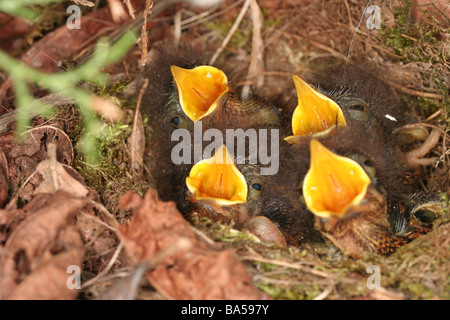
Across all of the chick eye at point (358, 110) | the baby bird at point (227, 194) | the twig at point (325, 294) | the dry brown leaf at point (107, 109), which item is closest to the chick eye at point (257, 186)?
the baby bird at point (227, 194)

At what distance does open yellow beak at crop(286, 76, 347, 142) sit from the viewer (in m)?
1.71

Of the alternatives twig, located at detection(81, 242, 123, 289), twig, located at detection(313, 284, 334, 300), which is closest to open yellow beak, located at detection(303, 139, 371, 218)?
twig, located at detection(313, 284, 334, 300)

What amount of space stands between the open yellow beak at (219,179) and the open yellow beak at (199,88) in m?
0.22

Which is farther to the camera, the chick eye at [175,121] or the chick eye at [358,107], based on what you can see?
the chick eye at [175,121]

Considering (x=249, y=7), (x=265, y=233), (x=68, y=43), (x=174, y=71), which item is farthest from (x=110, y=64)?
(x=265, y=233)

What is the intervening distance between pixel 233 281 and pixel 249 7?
5.65ft

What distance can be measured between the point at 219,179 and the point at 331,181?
0.46m

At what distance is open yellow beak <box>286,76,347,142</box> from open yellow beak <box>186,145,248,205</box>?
0.26 meters

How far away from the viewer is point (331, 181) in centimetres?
146

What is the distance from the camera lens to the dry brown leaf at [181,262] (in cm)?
124

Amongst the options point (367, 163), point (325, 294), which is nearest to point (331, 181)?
point (367, 163)

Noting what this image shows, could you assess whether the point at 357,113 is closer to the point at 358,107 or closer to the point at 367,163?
the point at 358,107

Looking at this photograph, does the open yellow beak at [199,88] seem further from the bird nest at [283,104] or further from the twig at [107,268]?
the twig at [107,268]

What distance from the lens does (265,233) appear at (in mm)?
1761
